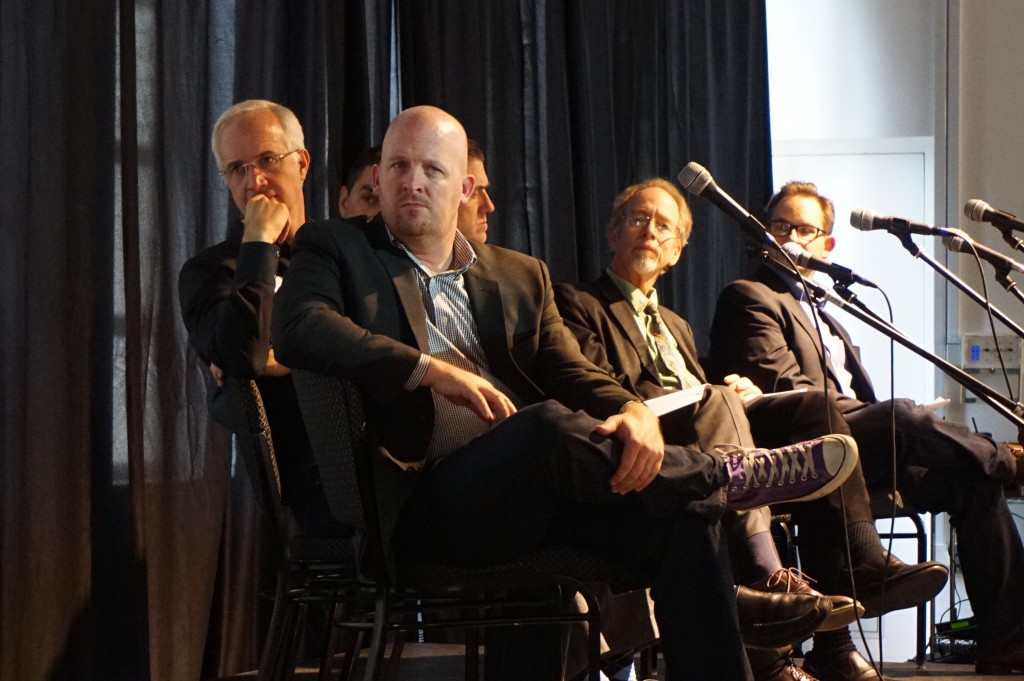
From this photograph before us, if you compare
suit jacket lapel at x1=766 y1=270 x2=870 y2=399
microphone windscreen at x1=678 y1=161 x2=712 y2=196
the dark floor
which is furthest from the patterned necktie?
microphone windscreen at x1=678 y1=161 x2=712 y2=196

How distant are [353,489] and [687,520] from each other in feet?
1.62

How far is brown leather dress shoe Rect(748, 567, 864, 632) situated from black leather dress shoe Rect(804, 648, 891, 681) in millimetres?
553

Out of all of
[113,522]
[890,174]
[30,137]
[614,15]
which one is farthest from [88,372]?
[890,174]

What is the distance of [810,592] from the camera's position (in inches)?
87.9

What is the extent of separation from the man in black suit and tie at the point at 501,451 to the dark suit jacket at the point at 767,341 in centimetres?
133

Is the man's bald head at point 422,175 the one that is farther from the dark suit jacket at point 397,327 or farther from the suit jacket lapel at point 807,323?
the suit jacket lapel at point 807,323

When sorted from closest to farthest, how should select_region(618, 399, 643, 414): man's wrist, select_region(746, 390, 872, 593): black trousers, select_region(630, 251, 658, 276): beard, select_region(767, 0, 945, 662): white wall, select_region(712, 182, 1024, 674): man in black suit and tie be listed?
select_region(618, 399, 643, 414): man's wrist, select_region(746, 390, 872, 593): black trousers, select_region(712, 182, 1024, 674): man in black suit and tie, select_region(630, 251, 658, 276): beard, select_region(767, 0, 945, 662): white wall

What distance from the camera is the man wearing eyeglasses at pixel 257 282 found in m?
2.17

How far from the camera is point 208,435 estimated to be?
3207mm

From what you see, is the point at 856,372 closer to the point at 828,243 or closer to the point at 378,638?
the point at 828,243

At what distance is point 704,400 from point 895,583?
57 cm

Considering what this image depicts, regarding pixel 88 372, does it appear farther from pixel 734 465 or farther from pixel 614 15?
pixel 614 15

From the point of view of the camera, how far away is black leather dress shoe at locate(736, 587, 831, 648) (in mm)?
2074

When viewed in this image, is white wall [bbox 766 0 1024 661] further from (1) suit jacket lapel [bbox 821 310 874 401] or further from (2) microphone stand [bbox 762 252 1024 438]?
(2) microphone stand [bbox 762 252 1024 438]
